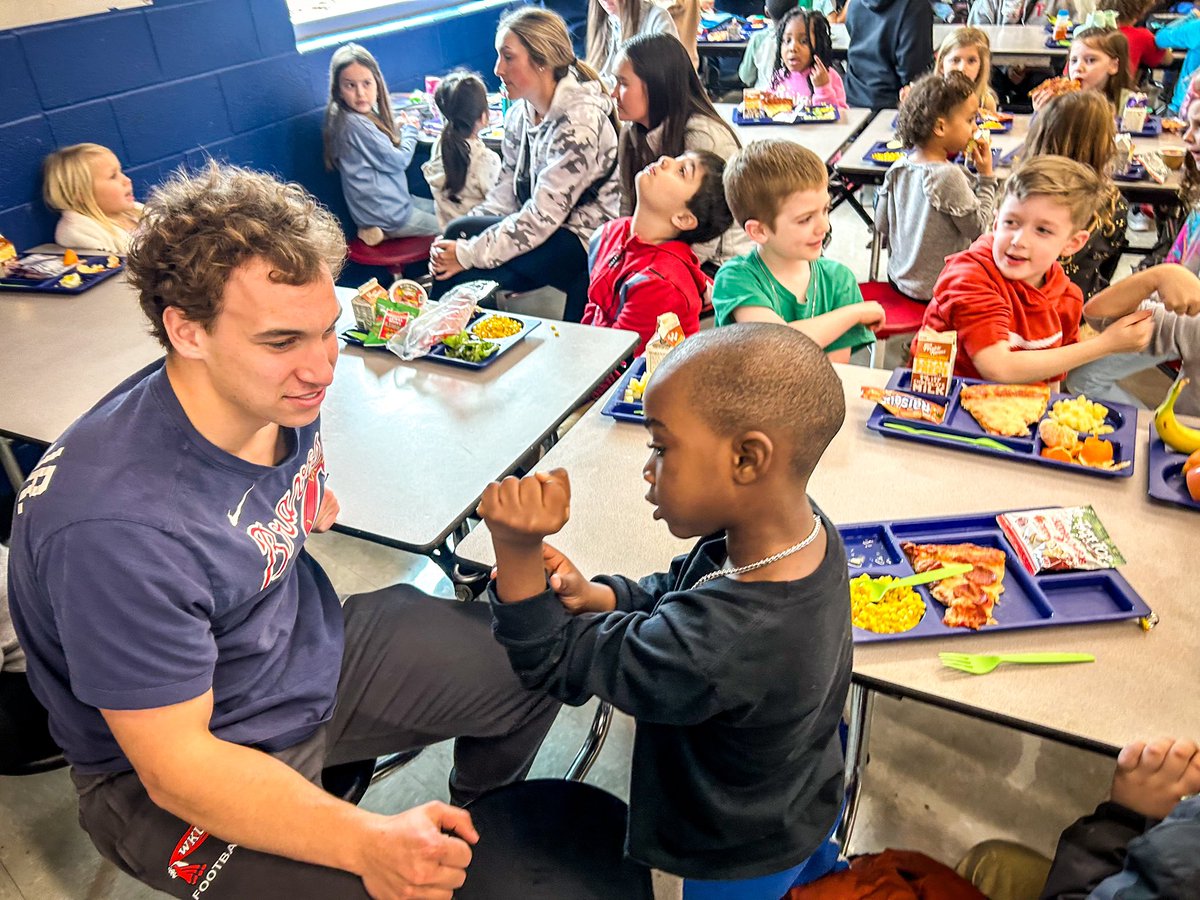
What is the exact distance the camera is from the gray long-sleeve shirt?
279 centimetres

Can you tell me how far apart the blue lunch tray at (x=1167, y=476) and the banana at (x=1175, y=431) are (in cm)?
1

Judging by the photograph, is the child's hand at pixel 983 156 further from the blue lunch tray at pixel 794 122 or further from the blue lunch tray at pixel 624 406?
the blue lunch tray at pixel 624 406

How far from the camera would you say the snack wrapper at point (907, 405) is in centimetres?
169

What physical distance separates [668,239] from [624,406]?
78cm

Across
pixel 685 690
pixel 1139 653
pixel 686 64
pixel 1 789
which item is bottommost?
pixel 1 789

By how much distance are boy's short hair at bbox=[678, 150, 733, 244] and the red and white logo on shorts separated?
1849mm

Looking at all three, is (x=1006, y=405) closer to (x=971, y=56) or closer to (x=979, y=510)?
(x=979, y=510)

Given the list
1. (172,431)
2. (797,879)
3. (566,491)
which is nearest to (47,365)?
(172,431)

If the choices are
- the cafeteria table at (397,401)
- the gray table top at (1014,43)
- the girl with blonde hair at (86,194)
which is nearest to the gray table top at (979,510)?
the cafeteria table at (397,401)

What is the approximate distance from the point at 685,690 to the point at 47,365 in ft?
6.43

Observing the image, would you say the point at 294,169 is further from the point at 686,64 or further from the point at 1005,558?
the point at 1005,558

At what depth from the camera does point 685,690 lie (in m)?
0.98

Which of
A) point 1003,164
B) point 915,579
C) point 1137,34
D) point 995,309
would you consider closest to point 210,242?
point 915,579

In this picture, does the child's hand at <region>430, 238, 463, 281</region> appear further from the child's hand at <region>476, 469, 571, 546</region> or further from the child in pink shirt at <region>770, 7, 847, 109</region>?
the child's hand at <region>476, 469, 571, 546</region>
